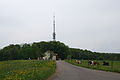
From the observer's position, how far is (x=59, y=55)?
135 meters

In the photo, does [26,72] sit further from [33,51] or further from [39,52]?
[39,52]

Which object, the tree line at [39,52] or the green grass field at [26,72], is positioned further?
the tree line at [39,52]

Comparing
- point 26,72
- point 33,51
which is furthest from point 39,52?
point 26,72

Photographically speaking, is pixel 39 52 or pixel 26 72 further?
pixel 39 52

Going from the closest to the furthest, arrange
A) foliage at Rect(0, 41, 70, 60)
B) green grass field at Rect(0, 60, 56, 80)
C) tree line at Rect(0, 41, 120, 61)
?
green grass field at Rect(0, 60, 56, 80), tree line at Rect(0, 41, 120, 61), foliage at Rect(0, 41, 70, 60)

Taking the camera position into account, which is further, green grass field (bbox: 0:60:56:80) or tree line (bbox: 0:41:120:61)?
tree line (bbox: 0:41:120:61)

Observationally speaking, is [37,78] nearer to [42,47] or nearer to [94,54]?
[42,47]

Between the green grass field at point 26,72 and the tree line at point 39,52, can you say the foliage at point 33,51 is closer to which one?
the tree line at point 39,52

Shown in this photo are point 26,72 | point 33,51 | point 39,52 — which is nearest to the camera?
point 26,72

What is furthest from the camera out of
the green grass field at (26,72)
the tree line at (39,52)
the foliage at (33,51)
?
the foliage at (33,51)

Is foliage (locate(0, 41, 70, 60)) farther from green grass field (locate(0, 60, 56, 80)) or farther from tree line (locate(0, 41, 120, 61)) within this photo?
green grass field (locate(0, 60, 56, 80))

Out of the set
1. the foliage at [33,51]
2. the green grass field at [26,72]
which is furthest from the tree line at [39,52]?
the green grass field at [26,72]

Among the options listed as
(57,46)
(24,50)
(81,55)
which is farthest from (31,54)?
(81,55)

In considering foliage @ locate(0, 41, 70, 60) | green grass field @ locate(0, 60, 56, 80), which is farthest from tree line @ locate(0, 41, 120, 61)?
green grass field @ locate(0, 60, 56, 80)
